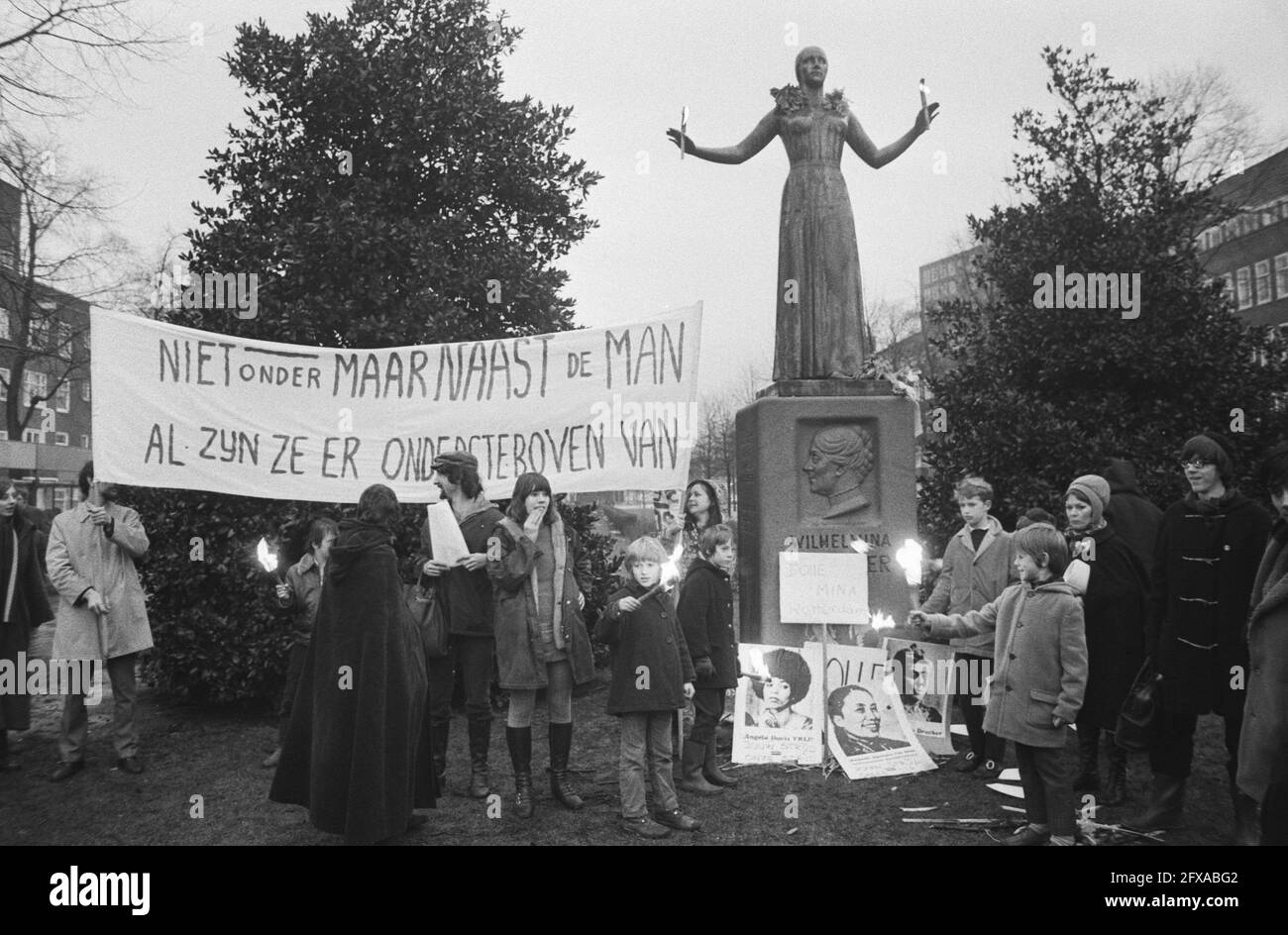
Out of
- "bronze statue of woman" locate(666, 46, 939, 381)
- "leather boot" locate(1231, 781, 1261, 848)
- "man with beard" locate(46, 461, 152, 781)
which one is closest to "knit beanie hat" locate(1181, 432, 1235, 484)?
"leather boot" locate(1231, 781, 1261, 848)

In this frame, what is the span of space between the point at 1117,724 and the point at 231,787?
583cm

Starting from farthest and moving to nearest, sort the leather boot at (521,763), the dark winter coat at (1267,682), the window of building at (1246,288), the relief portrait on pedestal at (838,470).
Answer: the window of building at (1246,288)
the relief portrait on pedestal at (838,470)
the leather boot at (521,763)
the dark winter coat at (1267,682)

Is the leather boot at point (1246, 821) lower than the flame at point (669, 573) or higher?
lower

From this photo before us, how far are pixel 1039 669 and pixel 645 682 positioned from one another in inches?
85.2

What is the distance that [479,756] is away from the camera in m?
5.61

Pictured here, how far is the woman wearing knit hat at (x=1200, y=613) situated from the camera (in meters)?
4.71

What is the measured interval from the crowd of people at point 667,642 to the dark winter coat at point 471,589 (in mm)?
13

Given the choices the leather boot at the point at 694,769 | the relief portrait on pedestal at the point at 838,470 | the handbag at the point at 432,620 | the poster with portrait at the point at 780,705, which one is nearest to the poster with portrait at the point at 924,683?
the poster with portrait at the point at 780,705

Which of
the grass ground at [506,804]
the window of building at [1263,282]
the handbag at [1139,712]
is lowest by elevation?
the grass ground at [506,804]

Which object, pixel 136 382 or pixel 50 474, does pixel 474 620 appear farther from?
pixel 50 474

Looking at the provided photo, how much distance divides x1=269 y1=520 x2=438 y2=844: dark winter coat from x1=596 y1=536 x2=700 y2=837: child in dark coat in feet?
3.74

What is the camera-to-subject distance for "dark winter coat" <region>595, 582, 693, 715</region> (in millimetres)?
4910

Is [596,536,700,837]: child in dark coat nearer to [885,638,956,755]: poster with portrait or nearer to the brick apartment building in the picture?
[885,638,956,755]: poster with portrait

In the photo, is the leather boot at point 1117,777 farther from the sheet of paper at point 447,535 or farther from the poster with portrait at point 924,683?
the sheet of paper at point 447,535
